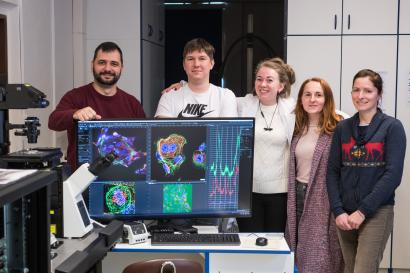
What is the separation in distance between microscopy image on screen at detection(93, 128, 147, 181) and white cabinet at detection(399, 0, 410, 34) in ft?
8.12

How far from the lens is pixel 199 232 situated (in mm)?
2541

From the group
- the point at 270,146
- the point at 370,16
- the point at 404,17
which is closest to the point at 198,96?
the point at 270,146

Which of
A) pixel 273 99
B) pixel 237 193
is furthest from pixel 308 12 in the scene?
pixel 237 193

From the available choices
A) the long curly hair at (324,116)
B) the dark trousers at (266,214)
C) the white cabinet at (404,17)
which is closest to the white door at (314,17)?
the white cabinet at (404,17)

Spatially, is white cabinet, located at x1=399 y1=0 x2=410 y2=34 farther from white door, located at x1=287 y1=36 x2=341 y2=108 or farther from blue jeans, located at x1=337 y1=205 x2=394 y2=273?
blue jeans, located at x1=337 y1=205 x2=394 y2=273

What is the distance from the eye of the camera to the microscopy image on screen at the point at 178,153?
245 cm

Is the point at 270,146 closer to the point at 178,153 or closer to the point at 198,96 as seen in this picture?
the point at 198,96

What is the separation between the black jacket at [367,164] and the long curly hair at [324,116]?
12 centimetres

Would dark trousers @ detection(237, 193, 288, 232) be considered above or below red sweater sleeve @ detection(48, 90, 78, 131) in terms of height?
below

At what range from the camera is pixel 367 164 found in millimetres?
2744

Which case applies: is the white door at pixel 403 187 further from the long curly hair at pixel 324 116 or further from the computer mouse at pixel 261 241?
the computer mouse at pixel 261 241

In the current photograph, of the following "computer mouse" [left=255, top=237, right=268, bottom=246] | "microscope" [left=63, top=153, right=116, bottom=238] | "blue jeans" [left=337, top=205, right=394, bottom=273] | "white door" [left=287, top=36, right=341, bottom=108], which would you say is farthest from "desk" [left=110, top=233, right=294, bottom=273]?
"white door" [left=287, top=36, right=341, bottom=108]

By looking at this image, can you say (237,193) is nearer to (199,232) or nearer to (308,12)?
(199,232)

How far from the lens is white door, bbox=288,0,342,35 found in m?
3.99
